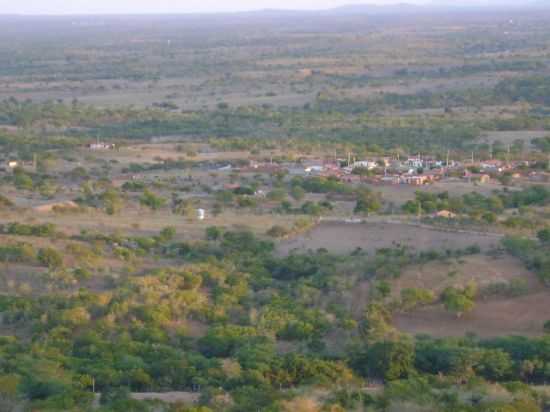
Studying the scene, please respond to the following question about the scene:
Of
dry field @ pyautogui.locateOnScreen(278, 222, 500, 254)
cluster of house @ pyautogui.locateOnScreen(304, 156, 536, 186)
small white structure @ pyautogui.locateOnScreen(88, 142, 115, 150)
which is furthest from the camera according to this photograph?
small white structure @ pyautogui.locateOnScreen(88, 142, 115, 150)

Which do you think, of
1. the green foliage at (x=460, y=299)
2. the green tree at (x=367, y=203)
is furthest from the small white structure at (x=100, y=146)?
the green foliage at (x=460, y=299)

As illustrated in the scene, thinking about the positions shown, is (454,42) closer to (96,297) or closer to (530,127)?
(530,127)

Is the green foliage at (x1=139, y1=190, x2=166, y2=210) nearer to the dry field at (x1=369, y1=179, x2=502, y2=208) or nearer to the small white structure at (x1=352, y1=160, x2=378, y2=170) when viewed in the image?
the dry field at (x1=369, y1=179, x2=502, y2=208)

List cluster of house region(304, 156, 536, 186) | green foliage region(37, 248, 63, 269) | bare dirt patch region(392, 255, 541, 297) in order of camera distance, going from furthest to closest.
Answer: cluster of house region(304, 156, 536, 186)
green foliage region(37, 248, 63, 269)
bare dirt patch region(392, 255, 541, 297)

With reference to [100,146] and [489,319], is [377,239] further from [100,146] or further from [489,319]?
[100,146]

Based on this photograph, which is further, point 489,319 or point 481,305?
point 481,305

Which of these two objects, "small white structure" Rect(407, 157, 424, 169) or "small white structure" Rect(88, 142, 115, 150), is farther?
"small white structure" Rect(88, 142, 115, 150)

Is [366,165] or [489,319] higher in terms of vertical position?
[489,319]

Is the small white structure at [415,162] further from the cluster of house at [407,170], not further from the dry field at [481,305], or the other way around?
the dry field at [481,305]

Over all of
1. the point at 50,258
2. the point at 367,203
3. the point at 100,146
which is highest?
the point at 50,258

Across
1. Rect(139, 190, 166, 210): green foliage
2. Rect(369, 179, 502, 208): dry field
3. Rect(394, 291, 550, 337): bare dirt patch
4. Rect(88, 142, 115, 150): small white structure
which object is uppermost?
Rect(394, 291, 550, 337): bare dirt patch

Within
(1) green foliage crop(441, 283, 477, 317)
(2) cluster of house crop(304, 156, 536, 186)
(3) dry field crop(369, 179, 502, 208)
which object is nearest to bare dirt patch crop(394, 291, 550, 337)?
(1) green foliage crop(441, 283, 477, 317)

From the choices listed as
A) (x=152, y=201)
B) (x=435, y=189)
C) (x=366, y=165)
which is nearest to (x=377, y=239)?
(x=152, y=201)
